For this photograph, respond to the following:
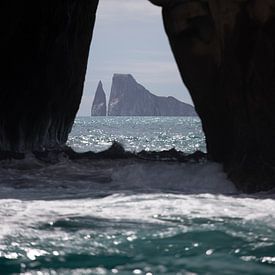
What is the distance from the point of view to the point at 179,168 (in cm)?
1595

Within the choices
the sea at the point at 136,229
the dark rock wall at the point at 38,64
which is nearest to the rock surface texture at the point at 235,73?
the sea at the point at 136,229

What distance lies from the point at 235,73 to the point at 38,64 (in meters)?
11.9

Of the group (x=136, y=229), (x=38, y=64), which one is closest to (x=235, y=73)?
(x=136, y=229)

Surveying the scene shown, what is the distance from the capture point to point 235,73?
1345cm

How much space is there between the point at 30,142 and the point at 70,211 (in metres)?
16.4

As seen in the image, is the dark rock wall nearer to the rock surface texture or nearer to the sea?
the rock surface texture

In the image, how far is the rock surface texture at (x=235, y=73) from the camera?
1255cm

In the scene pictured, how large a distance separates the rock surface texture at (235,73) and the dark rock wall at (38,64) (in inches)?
323

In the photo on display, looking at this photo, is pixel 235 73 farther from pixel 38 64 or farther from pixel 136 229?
pixel 38 64

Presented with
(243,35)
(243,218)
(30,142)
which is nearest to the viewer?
(243,218)

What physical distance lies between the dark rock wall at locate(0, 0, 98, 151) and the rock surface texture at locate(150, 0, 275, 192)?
8206 millimetres

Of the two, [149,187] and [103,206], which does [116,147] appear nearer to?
[149,187]

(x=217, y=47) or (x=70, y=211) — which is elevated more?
(x=217, y=47)

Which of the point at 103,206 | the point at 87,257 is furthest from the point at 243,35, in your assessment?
the point at 87,257
